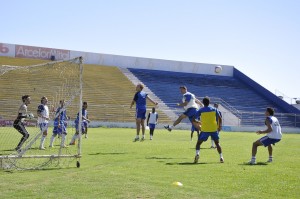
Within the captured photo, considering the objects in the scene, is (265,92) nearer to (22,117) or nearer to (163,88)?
(163,88)

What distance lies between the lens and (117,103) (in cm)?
4666

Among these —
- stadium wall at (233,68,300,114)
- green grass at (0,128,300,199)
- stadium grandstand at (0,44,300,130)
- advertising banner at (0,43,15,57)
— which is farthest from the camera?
stadium wall at (233,68,300,114)

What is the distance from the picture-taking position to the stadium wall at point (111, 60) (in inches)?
2130

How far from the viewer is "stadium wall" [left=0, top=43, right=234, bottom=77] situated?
5409 centimetres

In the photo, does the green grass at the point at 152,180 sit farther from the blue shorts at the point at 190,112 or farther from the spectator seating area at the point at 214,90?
the spectator seating area at the point at 214,90

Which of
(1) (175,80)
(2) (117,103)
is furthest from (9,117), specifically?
(1) (175,80)

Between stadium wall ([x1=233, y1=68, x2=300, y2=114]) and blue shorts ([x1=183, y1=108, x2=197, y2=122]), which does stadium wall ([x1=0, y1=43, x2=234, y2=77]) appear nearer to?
stadium wall ([x1=233, y1=68, x2=300, y2=114])

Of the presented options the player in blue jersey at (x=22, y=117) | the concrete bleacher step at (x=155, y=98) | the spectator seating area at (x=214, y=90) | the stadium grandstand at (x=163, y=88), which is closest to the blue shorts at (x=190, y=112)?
the player in blue jersey at (x=22, y=117)

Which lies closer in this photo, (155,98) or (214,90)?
(155,98)

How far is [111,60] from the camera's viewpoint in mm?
60438

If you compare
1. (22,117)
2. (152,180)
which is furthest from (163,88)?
(152,180)

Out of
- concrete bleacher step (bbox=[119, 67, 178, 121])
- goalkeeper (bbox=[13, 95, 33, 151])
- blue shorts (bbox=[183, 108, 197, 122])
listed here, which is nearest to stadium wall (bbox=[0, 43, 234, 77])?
concrete bleacher step (bbox=[119, 67, 178, 121])

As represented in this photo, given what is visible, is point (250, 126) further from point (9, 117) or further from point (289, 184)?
point (289, 184)

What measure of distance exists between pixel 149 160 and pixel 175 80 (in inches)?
1926
